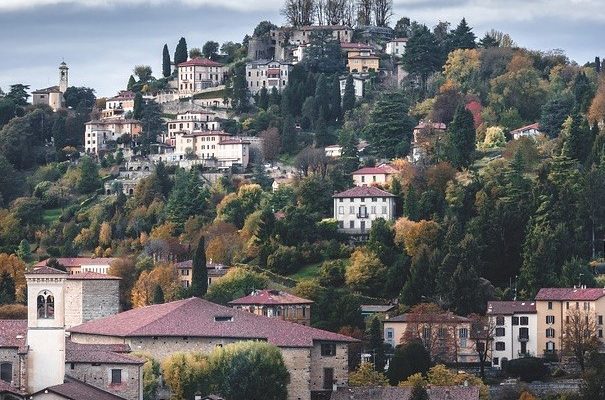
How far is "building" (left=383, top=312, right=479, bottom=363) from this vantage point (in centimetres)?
9762

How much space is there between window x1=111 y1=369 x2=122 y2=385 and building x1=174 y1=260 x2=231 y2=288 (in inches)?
1648

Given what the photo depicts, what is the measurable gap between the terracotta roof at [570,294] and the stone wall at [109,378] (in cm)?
3073

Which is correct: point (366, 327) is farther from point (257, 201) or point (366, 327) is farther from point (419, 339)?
point (257, 201)

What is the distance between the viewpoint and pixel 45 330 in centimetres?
7006

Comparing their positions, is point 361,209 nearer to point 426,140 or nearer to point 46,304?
point 426,140

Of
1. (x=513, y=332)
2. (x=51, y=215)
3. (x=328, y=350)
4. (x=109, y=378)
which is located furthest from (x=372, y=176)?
(x=109, y=378)

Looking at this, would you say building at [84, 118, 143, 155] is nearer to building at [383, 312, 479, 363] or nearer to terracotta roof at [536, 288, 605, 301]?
building at [383, 312, 479, 363]

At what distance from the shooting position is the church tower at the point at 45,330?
A: 6956 centimetres

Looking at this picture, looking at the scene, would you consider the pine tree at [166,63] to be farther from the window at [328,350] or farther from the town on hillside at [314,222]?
the window at [328,350]

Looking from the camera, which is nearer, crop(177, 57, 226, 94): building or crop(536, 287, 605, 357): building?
crop(536, 287, 605, 357): building

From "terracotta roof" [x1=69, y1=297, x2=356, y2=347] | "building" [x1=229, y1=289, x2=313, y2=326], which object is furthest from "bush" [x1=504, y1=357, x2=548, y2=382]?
"building" [x1=229, y1=289, x2=313, y2=326]

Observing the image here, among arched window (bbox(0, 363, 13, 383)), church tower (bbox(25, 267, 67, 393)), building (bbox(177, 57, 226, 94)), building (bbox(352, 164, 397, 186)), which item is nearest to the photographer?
church tower (bbox(25, 267, 67, 393))

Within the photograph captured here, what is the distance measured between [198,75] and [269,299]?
7283cm

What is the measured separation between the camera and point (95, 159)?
163250 millimetres
